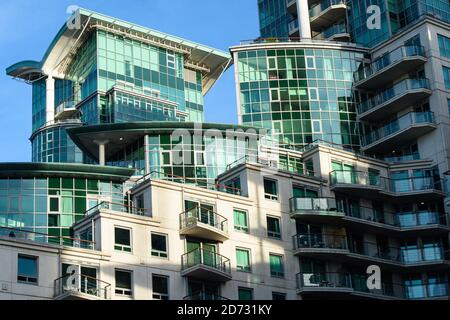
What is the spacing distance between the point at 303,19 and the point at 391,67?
20118 mm

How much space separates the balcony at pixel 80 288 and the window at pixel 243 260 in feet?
34.1

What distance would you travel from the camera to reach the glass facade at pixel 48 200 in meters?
77.6

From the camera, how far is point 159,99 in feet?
347

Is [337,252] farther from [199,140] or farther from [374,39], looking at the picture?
[374,39]

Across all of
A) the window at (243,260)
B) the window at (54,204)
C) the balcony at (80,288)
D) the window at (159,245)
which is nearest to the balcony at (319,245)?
the window at (243,260)

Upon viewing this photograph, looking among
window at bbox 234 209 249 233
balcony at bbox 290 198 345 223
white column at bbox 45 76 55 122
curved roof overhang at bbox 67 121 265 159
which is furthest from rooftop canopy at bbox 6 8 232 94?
window at bbox 234 209 249 233

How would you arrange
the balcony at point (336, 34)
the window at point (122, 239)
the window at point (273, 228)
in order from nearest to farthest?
the window at point (122, 239), the window at point (273, 228), the balcony at point (336, 34)

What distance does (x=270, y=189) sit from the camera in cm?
6875

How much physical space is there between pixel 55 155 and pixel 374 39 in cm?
3703

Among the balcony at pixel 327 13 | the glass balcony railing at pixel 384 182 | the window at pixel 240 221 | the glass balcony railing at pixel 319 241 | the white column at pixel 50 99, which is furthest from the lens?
the white column at pixel 50 99

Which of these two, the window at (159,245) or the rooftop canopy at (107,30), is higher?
the rooftop canopy at (107,30)

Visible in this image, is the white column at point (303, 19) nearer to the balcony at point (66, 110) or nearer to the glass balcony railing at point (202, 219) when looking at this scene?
the balcony at point (66, 110)
